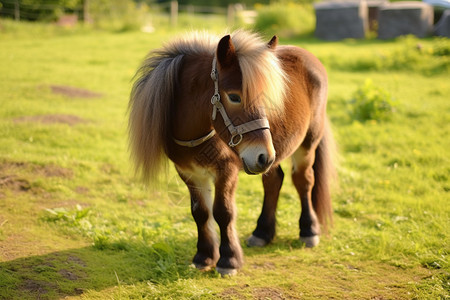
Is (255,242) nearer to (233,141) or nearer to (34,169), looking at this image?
(233,141)

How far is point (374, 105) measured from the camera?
8281 mm

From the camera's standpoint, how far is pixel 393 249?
4242 millimetres

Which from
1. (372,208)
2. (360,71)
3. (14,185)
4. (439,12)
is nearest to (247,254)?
(372,208)

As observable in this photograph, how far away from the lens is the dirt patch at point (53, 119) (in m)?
7.08

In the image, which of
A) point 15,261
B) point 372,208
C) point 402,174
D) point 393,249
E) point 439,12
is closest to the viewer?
point 15,261

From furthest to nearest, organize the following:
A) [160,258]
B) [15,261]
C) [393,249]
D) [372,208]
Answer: [372,208] < [393,249] < [160,258] < [15,261]

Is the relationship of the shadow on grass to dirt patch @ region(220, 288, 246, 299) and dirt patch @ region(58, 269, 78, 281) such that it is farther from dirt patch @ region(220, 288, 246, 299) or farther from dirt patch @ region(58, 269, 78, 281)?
dirt patch @ region(220, 288, 246, 299)

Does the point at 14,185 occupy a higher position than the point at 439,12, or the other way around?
the point at 439,12

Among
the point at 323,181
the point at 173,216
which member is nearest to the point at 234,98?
the point at 323,181

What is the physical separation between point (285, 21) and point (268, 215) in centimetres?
1718

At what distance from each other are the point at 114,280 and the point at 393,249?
2.67 m

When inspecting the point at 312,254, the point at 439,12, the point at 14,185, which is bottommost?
the point at 312,254

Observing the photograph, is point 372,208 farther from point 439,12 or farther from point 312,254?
point 439,12

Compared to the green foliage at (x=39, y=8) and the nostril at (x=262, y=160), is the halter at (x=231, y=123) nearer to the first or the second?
the nostril at (x=262, y=160)
